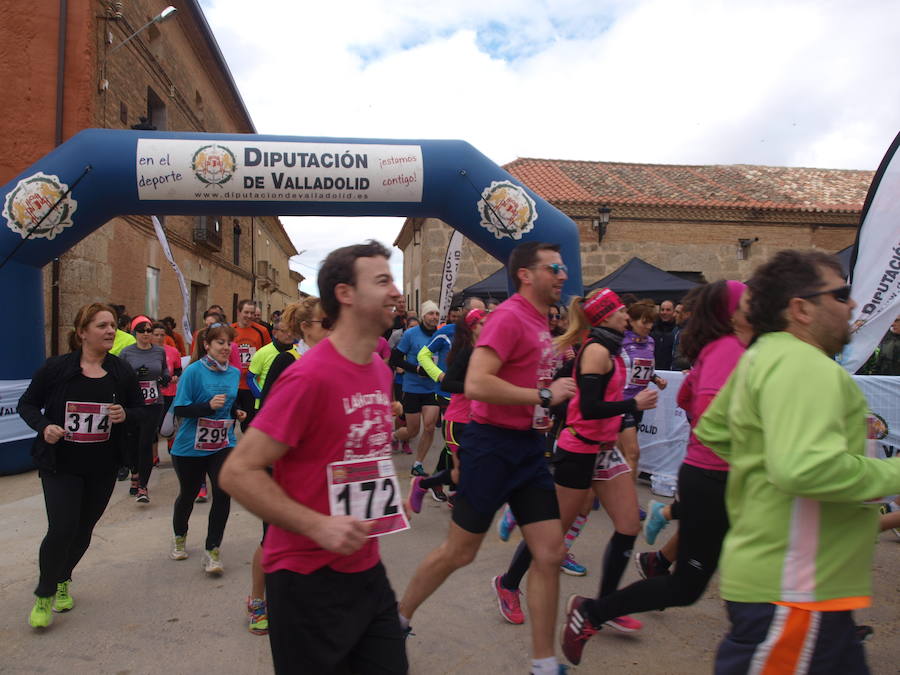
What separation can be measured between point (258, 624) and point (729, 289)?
3.02 m

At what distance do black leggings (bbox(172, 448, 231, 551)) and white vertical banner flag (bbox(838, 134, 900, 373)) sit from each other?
450cm

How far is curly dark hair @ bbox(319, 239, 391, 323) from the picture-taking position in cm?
202

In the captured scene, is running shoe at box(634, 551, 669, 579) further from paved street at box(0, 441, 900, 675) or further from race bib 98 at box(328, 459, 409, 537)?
race bib 98 at box(328, 459, 409, 537)

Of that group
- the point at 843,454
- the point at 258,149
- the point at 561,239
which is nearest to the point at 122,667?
the point at 843,454

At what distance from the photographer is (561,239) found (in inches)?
326

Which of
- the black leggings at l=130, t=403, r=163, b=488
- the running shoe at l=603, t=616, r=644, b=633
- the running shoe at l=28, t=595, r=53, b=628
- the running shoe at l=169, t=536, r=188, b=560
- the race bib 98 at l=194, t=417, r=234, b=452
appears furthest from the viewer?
the black leggings at l=130, t=403, r=163, b=488

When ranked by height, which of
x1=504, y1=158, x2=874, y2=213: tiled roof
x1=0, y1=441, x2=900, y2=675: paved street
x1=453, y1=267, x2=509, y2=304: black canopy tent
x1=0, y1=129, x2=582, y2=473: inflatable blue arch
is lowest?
x1=0, y1=441, x2=900, y2=675: paved street

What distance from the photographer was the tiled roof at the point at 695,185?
18766 millimetres

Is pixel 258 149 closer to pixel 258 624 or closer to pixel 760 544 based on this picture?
pixel 258 624

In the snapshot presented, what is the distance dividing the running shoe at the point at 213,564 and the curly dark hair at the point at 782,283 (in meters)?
3.76

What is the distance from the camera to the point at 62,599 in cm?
379

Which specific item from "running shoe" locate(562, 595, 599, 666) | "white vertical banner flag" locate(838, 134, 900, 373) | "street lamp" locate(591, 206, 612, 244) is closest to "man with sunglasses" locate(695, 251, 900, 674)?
"running shoe" locate(562, 595, 599, 666)

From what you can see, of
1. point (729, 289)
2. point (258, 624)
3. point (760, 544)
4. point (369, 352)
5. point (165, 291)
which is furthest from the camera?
point (165, 291)

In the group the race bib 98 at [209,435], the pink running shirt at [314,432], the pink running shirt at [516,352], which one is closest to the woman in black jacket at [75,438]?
the race bib 98 at [209,435]
